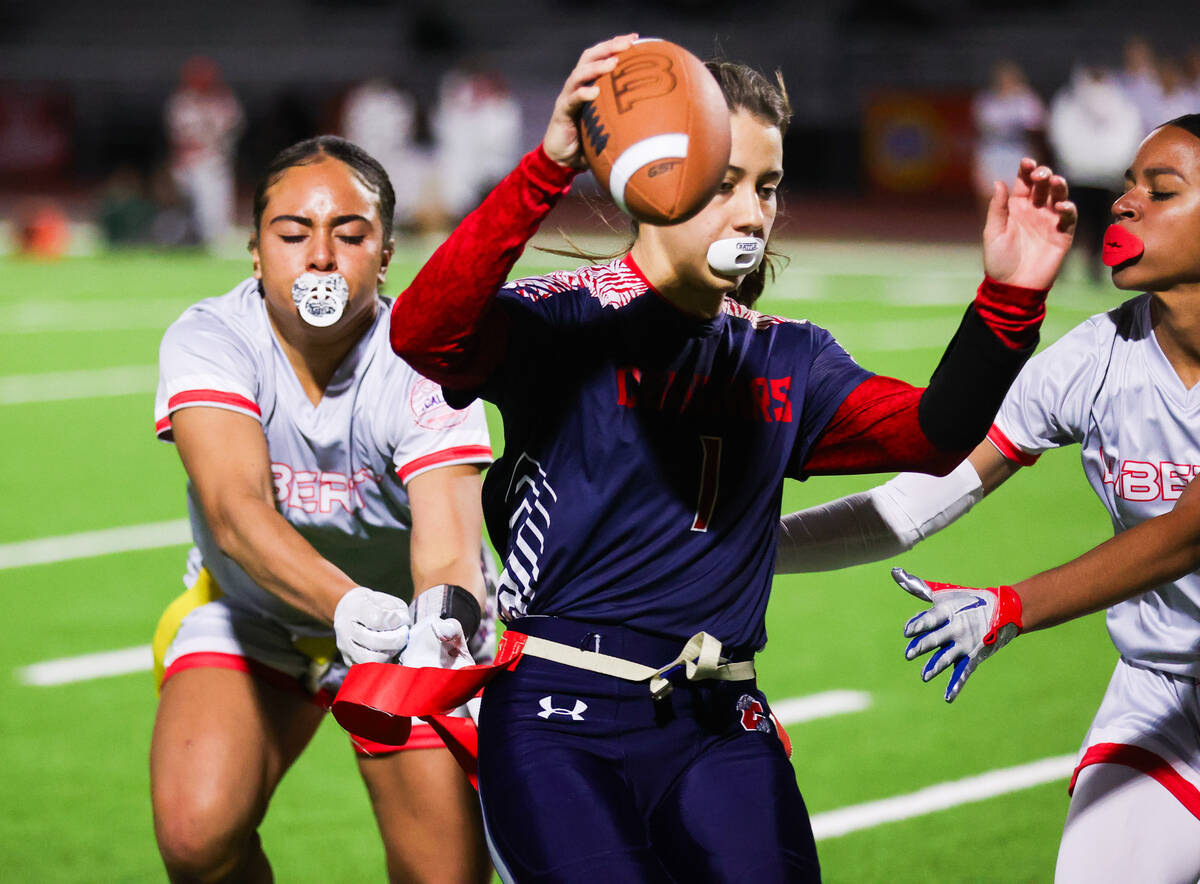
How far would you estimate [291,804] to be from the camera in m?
4.90

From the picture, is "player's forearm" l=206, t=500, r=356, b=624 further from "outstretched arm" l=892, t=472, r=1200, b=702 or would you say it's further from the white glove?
"outstretched arm" l=892, t=472, r=1200, b=702

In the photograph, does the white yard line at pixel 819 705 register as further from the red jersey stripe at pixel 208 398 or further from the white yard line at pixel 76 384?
the white yard line at pixel 76 384

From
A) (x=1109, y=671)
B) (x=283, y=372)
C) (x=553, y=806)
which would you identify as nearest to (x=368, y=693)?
(x=553, y=806)

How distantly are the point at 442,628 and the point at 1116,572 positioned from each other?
1.26 meters

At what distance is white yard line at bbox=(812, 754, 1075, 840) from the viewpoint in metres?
4.69

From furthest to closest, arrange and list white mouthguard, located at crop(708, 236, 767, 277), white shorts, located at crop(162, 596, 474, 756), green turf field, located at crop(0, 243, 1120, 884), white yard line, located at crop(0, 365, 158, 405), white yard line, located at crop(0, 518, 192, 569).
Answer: white yard line, located at crop(0, 365, 158, 405) < white yard line, located at crop(0, 518, 192, 569) < green turf field, located at crop(0, 243, 1120, 884) < white shorts, located at crop(162, 596, 474, 756) < white mouthguard, located at crop(708, 236, 767, 277)

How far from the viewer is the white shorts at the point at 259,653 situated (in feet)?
12.0

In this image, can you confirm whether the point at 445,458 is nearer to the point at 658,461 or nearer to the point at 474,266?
the point at 658,461

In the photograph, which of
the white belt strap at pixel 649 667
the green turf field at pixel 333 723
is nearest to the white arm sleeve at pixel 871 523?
the white belt strap at pixel 649 667

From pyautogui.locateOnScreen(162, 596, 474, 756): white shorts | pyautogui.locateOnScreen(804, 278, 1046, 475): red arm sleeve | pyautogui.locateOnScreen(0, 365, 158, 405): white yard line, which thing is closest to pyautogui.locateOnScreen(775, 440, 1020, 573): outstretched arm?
pyautogui.locateOnScreen(804, 278, 1046, 475): red arm sleeve

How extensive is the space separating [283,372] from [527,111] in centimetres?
2310

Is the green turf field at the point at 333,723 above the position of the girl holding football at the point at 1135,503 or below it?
below

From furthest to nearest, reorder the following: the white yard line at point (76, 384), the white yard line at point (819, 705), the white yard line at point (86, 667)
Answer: the white yard line at point (76, 384), the white yard line at point (86, 667), the white yard line at point (819, 705)

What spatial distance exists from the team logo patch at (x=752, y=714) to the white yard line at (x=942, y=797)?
1929mm
